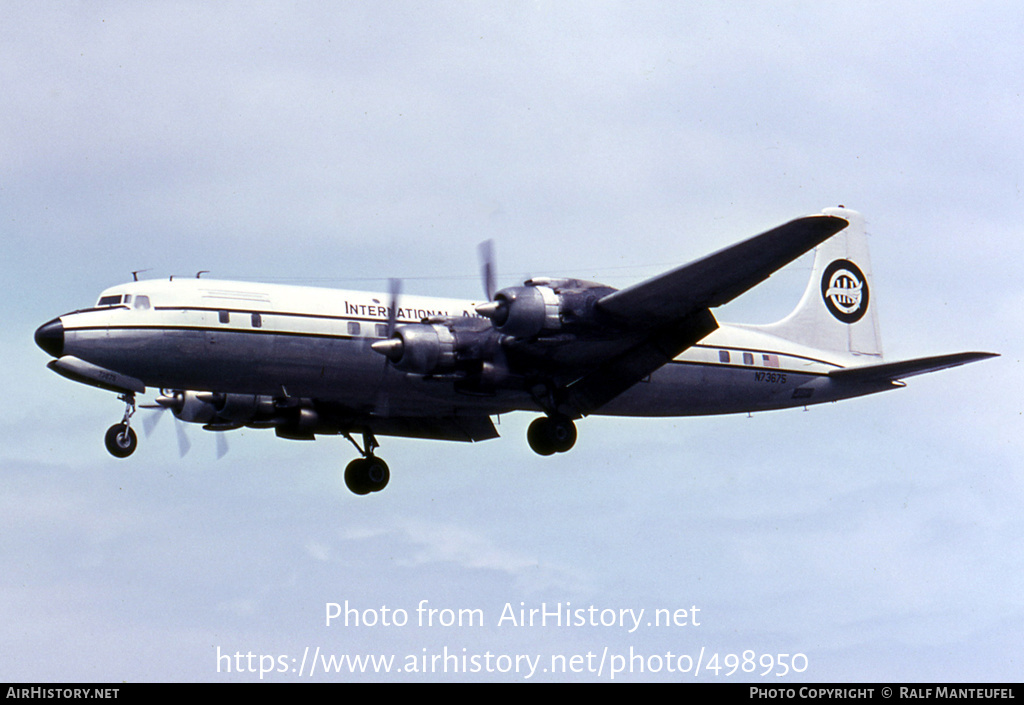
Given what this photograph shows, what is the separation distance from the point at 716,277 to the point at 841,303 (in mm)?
10786

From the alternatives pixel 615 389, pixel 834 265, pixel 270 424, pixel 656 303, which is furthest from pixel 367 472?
pixel 834 265

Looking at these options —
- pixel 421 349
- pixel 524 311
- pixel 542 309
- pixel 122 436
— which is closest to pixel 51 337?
pixel 122 436

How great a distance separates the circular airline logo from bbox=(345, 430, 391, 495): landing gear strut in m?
12.6

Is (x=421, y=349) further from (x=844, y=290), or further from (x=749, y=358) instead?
(x=844, y=290)

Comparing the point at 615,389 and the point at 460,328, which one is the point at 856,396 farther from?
the point at 460,328

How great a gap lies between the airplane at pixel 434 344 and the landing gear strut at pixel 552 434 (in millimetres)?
26

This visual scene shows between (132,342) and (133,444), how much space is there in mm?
3082

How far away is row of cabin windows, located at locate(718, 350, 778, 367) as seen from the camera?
88.2 ft

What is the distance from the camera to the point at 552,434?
2398 cm

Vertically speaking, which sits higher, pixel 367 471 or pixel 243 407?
pixel 243 407

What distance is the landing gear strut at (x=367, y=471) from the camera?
27.6m

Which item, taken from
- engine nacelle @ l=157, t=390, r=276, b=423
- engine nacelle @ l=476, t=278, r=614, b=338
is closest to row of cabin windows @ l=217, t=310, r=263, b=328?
engine nacelle @ l=157, t=390, r=276, b=423

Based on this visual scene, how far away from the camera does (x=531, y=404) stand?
24.9 metres

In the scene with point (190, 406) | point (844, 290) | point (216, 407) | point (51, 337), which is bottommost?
point (51, 337)
